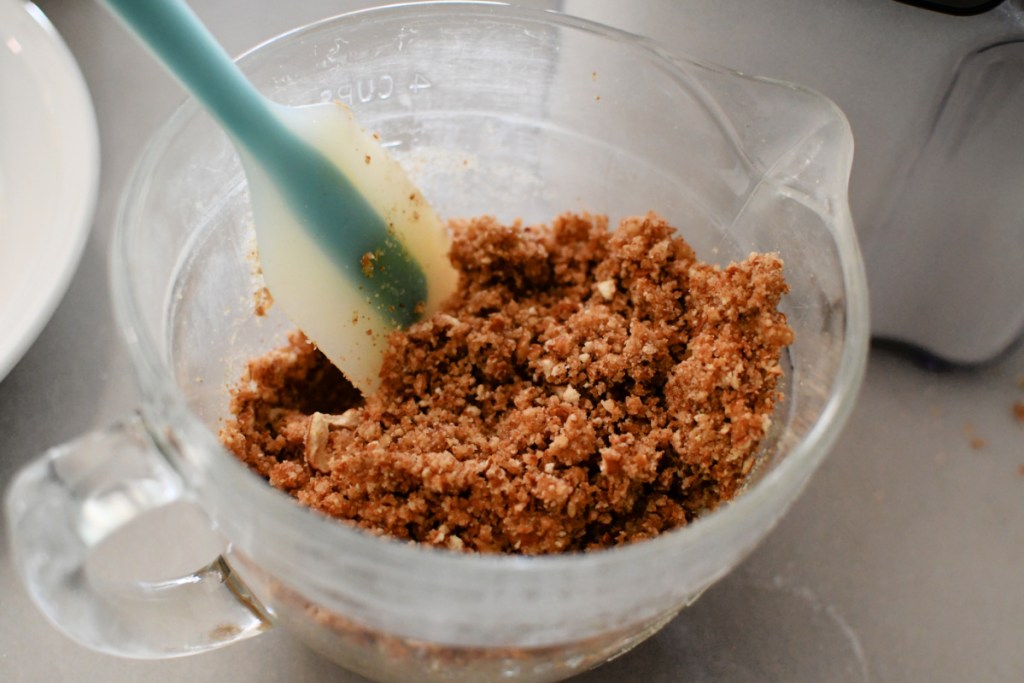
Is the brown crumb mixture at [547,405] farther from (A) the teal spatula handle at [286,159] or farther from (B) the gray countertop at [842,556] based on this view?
(B) the gray countertop at [842,556]

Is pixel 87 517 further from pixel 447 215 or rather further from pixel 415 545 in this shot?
pixel 447 215

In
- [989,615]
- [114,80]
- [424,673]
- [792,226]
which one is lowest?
[989,615]

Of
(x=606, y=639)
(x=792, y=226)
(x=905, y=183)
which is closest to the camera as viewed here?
(x=606, y=639)

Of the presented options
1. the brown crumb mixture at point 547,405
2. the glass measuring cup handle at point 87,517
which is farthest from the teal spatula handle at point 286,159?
the glass measuring cup handle at point 87,517

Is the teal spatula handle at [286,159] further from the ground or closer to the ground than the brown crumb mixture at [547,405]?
further from the ground

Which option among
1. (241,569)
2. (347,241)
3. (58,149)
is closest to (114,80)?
(58,149)

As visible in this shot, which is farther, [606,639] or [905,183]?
[905,183]

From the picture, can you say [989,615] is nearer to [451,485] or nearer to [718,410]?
[718,410]
